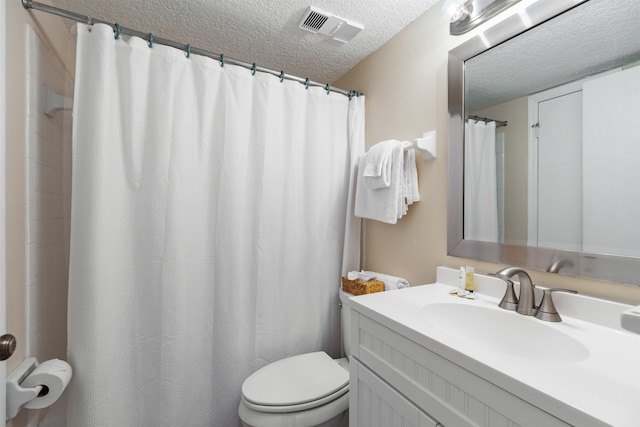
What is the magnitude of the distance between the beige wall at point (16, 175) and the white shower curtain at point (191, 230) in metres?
0.15

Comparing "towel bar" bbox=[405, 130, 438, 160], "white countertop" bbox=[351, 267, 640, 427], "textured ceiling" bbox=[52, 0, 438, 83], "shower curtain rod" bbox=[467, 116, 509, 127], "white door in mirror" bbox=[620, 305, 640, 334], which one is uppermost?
"textured ceiling" bbox=[52, 0, 438, 83]

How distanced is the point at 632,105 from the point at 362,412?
4.09 ft

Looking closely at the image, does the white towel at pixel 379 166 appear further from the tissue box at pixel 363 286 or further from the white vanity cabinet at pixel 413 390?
the white vanity cabinet at pixel 413 390

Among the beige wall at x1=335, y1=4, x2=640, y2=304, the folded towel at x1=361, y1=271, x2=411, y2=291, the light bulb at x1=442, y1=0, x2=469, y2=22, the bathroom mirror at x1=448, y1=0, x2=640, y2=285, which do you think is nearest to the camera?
the bathroom mirror at x1=448, y1=0, x2=640, y2=285

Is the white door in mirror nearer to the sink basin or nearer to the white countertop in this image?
the white countertop

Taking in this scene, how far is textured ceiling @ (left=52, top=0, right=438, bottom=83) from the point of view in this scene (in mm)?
1368

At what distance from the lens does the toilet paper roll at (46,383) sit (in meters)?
0.95

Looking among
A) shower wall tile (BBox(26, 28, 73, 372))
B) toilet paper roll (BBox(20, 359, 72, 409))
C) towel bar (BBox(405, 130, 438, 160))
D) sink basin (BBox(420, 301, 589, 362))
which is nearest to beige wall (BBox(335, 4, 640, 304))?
towel bar (BBox(405, 130, 438, 160))

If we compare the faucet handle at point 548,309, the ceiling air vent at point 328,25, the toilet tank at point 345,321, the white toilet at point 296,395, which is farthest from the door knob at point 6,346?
the ceiling air vent at point 328,25

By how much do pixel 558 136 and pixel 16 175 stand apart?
1.83 meters

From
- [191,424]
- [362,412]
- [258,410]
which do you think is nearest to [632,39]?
[362,412]

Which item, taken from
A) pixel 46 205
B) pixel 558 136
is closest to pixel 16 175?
pixel 46 205

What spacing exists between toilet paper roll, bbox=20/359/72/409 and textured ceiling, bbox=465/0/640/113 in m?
1.85

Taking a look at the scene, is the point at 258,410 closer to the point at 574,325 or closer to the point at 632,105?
the point at 574,325
